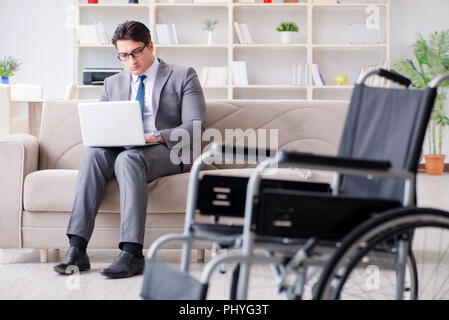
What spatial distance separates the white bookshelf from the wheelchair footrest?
5149mm

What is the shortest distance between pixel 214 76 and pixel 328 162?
5.18 meters

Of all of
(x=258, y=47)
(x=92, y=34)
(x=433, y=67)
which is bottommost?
(x=433, y=67)

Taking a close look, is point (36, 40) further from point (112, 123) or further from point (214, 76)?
point (112, 123)

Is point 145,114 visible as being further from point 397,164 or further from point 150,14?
point 150,14

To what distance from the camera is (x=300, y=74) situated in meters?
6.50

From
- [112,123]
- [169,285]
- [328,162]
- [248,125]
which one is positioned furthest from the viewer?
[248,125]

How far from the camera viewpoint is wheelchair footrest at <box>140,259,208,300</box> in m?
1.43

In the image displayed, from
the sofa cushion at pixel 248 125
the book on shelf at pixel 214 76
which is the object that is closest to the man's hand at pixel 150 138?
the sofa cushion at pixel 248 125

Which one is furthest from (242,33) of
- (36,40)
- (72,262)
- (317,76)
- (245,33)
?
(72,262)

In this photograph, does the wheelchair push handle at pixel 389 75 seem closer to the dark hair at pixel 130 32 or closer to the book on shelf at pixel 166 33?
the dark hair at pixel 130 32

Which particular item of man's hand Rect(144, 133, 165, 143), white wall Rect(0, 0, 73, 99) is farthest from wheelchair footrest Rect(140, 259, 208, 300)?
white wall Rect(0, 0, 73, 99)

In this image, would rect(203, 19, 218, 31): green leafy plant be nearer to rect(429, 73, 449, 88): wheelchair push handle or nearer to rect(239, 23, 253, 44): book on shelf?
rect(239, 23, 253, 44): book on shelf

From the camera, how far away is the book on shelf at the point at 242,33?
649 cm

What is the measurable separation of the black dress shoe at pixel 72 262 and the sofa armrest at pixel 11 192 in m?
0.31
